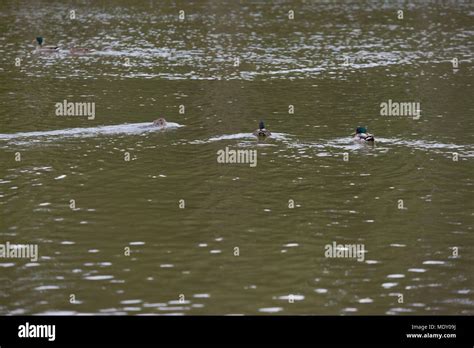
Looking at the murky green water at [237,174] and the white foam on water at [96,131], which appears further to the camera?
the white foam on water at [96,131]

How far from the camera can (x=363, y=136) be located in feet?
155

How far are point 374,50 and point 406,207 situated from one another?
37987 millimetres

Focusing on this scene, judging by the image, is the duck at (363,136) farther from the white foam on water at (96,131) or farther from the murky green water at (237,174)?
the white foam on water at (96,131)

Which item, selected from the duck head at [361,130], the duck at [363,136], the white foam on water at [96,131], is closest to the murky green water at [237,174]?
the white foam on water at [96,131]

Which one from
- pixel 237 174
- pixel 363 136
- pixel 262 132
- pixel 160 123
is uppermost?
pixel 160 123

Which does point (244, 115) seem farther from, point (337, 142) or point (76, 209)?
point (76, 209)

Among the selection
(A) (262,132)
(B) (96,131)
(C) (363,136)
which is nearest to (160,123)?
(B) (96,131)

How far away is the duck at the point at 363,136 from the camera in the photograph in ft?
155

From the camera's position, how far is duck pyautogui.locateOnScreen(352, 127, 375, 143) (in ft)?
155

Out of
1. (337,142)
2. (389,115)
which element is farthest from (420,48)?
(337,142)

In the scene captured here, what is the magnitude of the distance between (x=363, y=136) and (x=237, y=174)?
8109 mm

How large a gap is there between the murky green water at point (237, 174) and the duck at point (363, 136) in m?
0.42

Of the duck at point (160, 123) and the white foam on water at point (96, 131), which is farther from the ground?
the duck at point (160, 123)

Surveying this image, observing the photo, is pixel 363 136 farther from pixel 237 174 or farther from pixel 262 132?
pixel 237 174
